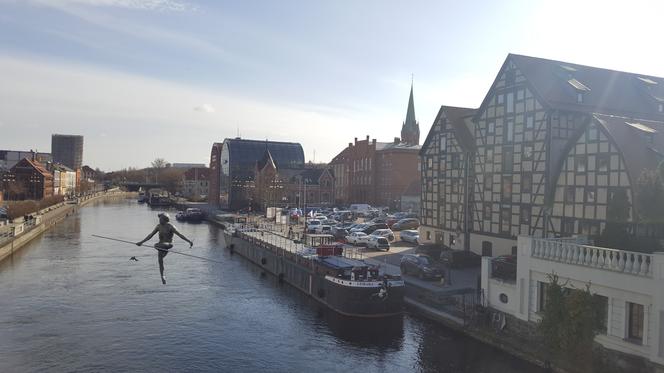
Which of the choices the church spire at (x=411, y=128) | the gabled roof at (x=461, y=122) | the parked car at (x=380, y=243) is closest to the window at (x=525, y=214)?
the gabled roof at (x=461, y=122)

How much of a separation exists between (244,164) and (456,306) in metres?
87.3

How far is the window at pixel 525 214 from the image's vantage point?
1407 inches

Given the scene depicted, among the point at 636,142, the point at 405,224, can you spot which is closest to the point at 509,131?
the point at 636,142

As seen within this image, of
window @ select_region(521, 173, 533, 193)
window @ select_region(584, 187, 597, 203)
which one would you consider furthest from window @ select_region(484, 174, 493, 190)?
window @ select_region(584, 187, 597, 203)

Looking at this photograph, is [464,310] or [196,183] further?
[196,183]

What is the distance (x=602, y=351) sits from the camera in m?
19.6

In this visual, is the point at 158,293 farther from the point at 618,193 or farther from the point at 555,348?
the point at 618,193

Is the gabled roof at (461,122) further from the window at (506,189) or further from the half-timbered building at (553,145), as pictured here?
the window at (506,189)

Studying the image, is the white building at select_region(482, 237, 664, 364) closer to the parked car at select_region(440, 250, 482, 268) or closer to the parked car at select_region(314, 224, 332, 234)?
the parked car at select_region(440, 250, 482, 268)

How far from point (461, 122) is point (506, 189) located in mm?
9609

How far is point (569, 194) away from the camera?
32.1 m

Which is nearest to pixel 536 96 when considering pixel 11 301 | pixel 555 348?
pixel 555 348

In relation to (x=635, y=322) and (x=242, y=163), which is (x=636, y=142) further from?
(x=242, y=163)

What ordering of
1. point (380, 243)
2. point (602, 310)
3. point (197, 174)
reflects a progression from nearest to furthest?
point (602, 310) < point (380, 243) < point (197, 174)
